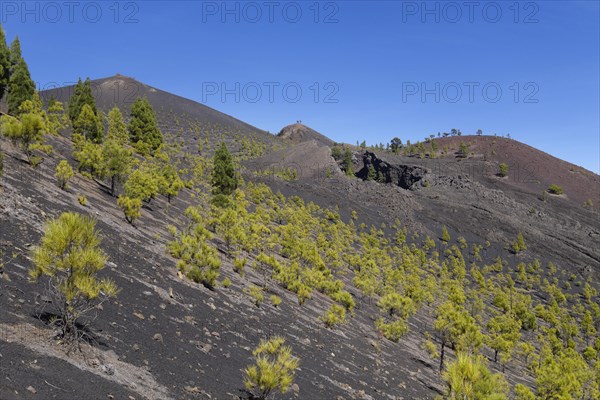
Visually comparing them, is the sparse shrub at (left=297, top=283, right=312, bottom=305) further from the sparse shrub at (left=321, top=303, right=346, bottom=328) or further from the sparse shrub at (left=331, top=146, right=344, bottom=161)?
the sparse shrub at (left=331, top=146, right=344, bottom=161)

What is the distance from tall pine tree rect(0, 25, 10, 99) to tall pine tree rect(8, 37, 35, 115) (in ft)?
1.29

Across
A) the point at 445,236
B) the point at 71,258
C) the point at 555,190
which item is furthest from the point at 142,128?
the point at 555,190

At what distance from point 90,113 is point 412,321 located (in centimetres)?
3723

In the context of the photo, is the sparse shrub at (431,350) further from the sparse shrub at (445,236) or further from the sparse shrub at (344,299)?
the sparse shrub at (445,236)

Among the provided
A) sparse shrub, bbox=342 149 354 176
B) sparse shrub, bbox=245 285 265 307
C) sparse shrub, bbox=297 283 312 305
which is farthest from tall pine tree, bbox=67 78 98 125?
sparse shrub, bbox=342 149 354 176

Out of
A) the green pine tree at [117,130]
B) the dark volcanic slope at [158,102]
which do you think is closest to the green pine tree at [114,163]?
the green pine tree at [117,130]

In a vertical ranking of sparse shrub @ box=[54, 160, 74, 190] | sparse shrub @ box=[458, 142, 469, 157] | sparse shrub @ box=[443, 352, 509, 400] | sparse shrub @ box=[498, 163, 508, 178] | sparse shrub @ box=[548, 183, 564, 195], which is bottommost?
sparse shrub @ box=[443, 352, 509, 400]

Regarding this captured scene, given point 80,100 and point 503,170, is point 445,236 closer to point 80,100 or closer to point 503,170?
point 503,170

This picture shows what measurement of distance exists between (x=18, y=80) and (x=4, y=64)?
169 centimetres

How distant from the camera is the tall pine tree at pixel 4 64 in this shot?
35812 millimetres

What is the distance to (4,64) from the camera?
1439 inches

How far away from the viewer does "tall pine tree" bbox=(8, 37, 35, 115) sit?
36344 millimetres

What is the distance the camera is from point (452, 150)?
14938 centimetres

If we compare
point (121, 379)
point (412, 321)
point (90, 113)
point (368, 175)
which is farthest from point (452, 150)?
point (121, 379)
